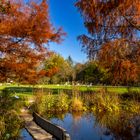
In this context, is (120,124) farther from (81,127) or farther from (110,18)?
(110,18)

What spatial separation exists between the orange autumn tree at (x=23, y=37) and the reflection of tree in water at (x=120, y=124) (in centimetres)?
398

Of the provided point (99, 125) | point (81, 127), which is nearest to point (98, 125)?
point (99, 125)

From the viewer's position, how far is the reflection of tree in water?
11.3 meters

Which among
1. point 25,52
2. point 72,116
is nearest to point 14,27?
point 25,52

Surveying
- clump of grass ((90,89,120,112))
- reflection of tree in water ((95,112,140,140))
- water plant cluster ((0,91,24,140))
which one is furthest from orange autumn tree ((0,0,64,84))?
clump of grass ((90,89,120,112))

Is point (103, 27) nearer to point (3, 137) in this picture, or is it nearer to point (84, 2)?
point (84, 2)

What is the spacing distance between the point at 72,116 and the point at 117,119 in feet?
7.94

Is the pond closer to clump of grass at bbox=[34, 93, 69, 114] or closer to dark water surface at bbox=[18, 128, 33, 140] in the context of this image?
clump of grass at bbox=[34, 93, 69, 114]

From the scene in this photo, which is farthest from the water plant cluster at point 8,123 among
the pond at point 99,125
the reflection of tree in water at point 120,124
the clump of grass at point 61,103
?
the clump of grass at point 61,103

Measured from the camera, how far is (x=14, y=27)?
1123 centimetres

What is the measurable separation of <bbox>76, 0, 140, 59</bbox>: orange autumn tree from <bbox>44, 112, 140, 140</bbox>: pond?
11.2ft

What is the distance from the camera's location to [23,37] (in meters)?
11.5

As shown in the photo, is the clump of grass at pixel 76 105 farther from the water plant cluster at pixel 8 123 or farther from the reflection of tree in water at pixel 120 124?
the water plant cluster at pixel 8 123

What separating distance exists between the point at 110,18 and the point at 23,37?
3.34 meters
